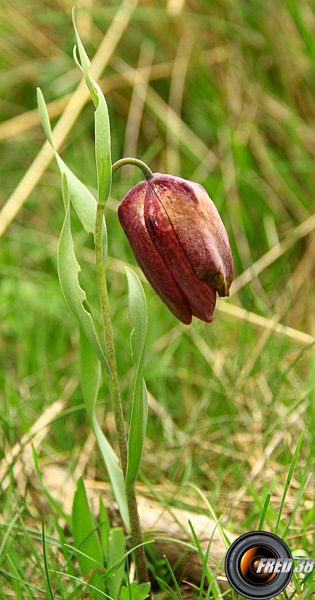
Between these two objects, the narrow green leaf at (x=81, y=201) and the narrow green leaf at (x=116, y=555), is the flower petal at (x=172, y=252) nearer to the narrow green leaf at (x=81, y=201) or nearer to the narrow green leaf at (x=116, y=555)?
the narrow green leaf at (x=81, y=201)

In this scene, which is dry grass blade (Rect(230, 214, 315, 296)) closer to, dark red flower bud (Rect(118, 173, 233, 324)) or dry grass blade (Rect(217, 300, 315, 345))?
dry grass blade (Rect(217, 300, 315, 345))

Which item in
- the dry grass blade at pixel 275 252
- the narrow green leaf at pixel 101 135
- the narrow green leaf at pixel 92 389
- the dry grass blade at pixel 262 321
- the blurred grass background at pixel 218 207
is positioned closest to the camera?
the narrow green leaf at pixel 101 135

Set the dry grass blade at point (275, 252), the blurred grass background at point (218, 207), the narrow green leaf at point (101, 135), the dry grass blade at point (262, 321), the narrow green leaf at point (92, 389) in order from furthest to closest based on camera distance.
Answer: the dry grass blade at point (275, 252)
the dry grass blade at point (262, 321)
the blurred grass background at point (218, 207)
the narrow green leaf at point (92, 389)
the narrow green leaf at point (101, 135)

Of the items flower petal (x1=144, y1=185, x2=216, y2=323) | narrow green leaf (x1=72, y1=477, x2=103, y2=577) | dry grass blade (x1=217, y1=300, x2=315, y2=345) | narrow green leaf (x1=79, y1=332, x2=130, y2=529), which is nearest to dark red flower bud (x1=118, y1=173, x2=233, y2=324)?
flower petal (x1=144, y1=185, x2=216, y2=323)

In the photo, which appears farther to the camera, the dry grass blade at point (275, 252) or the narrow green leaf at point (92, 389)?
the dry grass blade at point (275, 252)

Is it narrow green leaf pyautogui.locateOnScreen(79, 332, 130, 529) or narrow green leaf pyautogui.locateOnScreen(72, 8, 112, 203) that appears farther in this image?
narrow green leaf pyautogui.locateOnScreen(79, 332, 130, 529)

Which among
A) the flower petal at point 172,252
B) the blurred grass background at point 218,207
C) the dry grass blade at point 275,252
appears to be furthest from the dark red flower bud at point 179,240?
the dry grass blade at point 275,252
